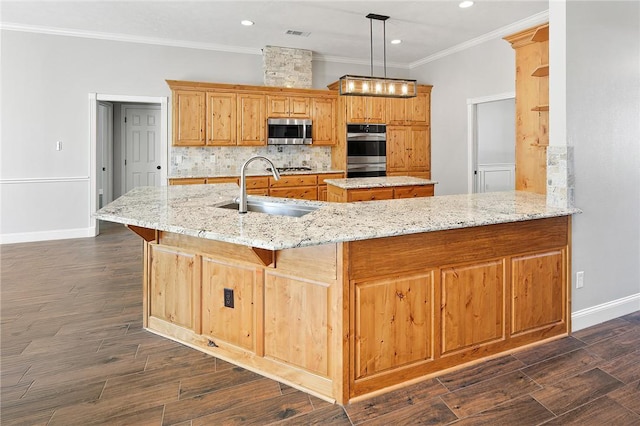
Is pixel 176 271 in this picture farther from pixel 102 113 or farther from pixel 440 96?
pixel 440 96

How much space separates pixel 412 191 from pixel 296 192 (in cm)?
209

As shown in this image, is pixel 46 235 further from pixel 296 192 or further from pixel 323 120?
pixel 323 120

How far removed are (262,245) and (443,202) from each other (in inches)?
66.4

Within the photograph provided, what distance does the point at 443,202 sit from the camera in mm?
2879

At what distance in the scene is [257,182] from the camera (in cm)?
611

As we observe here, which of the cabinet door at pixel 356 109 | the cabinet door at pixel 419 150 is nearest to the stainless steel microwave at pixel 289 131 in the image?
the cabinet door at pixel 356 109

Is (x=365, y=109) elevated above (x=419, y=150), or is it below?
above

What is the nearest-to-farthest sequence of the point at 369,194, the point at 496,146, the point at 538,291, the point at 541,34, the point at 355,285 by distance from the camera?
→ the point at 355,285 → the point at 538,291 → the point at 541,34 → the point at 369,194 → the point at 496,146

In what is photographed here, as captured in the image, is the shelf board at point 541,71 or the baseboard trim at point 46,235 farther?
the baseboard trim at point 46,235

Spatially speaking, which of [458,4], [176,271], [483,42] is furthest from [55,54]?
[483,42]

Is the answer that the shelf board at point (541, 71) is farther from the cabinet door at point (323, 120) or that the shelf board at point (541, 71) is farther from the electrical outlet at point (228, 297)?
the cabinet door at point (323, 120)

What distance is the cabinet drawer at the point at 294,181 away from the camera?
20.4 ft

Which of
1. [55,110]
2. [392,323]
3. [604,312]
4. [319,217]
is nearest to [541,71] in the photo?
[604,312]

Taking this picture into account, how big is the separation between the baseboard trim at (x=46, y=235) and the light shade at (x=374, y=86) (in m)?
4.39
